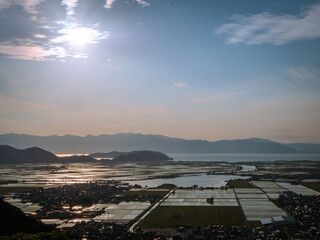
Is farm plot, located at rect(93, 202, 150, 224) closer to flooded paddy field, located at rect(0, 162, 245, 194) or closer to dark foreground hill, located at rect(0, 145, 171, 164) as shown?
flooded paddy field, located at rect(0, 162, 245, 194)

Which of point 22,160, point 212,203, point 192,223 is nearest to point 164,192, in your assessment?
point 212,203

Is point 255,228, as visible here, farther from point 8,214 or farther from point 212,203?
point 8,214

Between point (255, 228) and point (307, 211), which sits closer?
point (255, 228)

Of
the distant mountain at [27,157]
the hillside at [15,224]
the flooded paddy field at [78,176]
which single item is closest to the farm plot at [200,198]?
the flooded paddy field at [78,176]

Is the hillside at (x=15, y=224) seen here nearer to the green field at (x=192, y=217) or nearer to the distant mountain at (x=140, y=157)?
the green field at (x=192, y=217)

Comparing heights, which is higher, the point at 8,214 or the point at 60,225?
the point at 8,214

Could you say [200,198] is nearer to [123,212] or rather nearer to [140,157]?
[123,212]

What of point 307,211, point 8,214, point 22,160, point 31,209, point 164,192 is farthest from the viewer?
point 22,160

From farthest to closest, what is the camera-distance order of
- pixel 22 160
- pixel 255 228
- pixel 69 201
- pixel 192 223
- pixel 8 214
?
pixel 22 160
pixel 69 201
pixel 192 223
pixel 255 228
pixel 8 214
